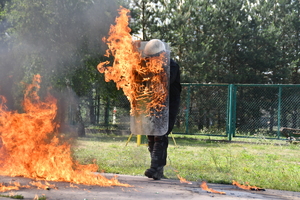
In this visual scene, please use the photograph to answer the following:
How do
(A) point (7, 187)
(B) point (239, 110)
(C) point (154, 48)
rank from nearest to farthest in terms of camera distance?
1. (A) point (7, 187)
2. (C) point (154, 48)
3. (B) point (239, 110)

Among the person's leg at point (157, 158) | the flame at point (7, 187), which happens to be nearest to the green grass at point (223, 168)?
A: the person's leg at point (157, 158)

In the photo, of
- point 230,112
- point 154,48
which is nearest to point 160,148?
point 154,48

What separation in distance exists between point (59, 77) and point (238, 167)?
279 inches

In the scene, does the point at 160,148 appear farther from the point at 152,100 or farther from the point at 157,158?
the point at 152,100

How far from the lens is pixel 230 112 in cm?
1370

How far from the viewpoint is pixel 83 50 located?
1204cm

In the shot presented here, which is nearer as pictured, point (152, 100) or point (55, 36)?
point (152, 100)

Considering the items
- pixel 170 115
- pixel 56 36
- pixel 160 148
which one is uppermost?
pixel 56 36

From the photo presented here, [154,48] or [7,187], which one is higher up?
[154,48]

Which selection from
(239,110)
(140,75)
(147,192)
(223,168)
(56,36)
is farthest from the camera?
(239,110)

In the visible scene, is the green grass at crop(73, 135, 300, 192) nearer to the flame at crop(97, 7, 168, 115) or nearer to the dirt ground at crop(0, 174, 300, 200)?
the dirt ground at crop(0, 174, 300, 200)

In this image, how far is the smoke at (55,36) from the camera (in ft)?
38.3

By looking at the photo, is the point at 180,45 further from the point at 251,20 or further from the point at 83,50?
the point at 83,50

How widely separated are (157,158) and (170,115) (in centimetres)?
66
